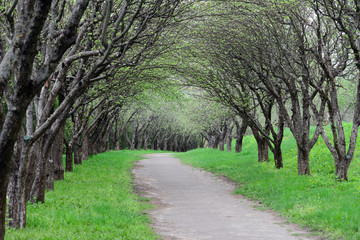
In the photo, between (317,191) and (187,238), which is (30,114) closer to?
(187,238)

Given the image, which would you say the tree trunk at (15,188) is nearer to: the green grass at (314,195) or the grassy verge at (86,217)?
the grassy verge at (86,217)

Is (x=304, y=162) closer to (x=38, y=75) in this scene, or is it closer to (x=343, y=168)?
(x=343, y=168)

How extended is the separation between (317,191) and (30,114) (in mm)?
8372

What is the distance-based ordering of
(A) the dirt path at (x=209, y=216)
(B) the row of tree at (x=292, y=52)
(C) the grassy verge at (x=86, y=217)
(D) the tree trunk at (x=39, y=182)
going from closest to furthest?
(C) the grassy verge at (x=86, y=217), (A) the dirt path at (x=209, y=216), (D) the tree trunk at (x=39, y=182), (B) the row of tree at (x=292, y=52)

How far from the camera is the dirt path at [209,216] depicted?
300 inches

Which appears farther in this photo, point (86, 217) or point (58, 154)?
point (58, 154)

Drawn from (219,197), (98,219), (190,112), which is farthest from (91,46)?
(190,112)

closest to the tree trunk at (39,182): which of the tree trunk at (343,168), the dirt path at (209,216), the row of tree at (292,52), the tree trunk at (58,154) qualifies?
the dirt path at (209,216)

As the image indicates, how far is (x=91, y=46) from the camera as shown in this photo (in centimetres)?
Answer: 1168

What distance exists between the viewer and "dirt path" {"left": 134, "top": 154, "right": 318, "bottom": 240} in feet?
25.0

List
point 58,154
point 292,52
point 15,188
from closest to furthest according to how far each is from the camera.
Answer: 1. point 15,188
2. point 58,154
3. point 292,52

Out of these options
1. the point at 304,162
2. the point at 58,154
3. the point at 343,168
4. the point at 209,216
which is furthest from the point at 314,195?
the point at 58,154

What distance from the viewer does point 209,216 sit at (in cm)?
957

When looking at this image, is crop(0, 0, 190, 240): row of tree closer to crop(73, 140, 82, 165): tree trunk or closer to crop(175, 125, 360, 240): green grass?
crop(175, 125, 360, 240): green grass
